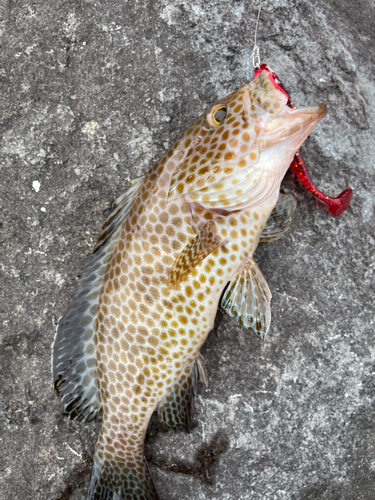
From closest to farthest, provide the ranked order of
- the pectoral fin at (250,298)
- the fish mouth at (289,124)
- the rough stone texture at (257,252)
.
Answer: the fish mouth at (289,124), the pectoral fin at (250,298), the rough stone texture at (257,252)

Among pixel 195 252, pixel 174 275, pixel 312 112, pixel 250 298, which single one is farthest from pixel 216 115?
pixel 250 298

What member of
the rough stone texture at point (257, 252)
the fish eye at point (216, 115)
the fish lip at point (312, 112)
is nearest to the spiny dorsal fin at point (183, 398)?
the rough stone texture at point (257, 252)

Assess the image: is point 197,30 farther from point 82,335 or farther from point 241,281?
point 82,335

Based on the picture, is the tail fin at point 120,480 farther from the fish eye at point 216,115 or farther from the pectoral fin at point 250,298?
the fish eye at point 216,115

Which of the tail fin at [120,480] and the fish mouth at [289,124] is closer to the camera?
the fish mouth at [289,124]

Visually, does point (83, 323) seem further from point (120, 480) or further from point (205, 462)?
point (205, 462)
